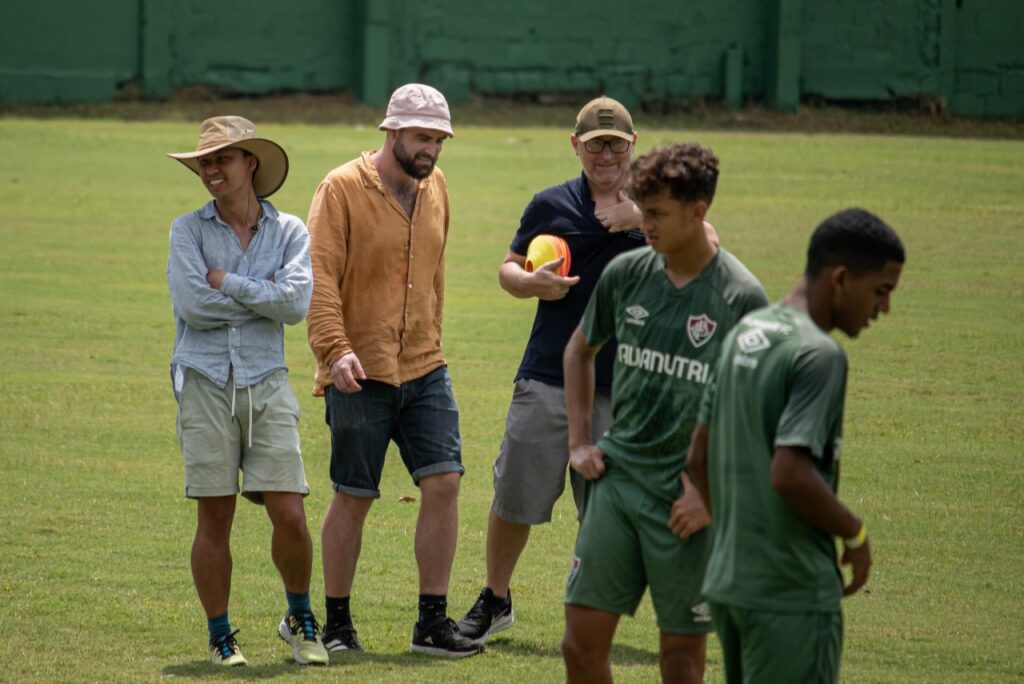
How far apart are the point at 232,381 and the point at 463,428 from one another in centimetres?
470

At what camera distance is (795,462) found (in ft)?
13.1

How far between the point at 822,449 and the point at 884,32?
982 inches

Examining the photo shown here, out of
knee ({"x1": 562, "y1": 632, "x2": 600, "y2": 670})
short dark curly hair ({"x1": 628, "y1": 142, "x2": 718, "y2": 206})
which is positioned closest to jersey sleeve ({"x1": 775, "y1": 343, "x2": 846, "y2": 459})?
short dark curly hair ({"x1": 628, "y1": 142, "x2": 718, "y2": 206})

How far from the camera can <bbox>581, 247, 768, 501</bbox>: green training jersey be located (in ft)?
16.1

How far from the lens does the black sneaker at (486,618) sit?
6699mm

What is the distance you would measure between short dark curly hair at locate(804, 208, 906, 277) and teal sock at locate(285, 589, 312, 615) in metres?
2.95

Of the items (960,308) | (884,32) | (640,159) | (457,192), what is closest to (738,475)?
(640,159)

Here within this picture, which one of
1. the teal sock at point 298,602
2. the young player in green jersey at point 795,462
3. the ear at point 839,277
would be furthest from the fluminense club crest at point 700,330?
the teal sock at point 298,602

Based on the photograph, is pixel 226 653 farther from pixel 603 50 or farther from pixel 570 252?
pixel 603 50

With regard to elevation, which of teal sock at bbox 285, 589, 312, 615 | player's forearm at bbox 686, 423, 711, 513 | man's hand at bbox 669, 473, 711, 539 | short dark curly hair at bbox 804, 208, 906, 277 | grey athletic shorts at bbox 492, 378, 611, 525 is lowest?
teal sock at bbox 285, 589, 312, 615

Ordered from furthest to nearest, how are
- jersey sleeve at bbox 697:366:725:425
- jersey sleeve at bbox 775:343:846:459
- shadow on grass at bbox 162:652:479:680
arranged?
shadow on grass at bbox 162:652:479:680 → jersey sleeve at bbox 697:366:725:425 → jersey sleeve at bbox 775:343:846:459

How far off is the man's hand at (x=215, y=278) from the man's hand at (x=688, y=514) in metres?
2.19

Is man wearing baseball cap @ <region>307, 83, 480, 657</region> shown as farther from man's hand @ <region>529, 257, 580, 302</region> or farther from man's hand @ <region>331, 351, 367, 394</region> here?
man's hand @ <region>529, 257, 580, 302</region>

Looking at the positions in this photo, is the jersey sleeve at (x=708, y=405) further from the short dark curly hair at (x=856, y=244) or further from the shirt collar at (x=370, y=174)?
the shirt collar at (x=370, y=174)
